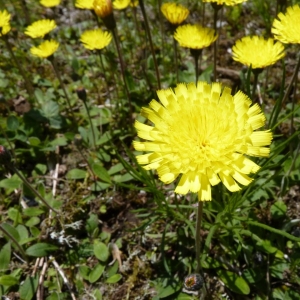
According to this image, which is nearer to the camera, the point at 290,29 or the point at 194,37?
the point at 290,29

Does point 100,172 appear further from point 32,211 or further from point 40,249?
point 40,249

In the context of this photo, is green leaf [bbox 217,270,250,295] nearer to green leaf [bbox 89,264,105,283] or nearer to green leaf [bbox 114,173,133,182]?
green leaf [bbox 89,264,105,283]

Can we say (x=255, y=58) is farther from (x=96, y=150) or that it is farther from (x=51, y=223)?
(x=51, y=223)

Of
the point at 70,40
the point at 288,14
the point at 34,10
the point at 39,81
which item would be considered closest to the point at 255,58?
the point at 288,14

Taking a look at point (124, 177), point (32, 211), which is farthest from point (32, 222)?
point (124, 177)

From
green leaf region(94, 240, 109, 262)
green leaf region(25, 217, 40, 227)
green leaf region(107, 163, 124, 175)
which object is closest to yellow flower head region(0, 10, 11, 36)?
green leaf region(107, 163, 124, 175)
